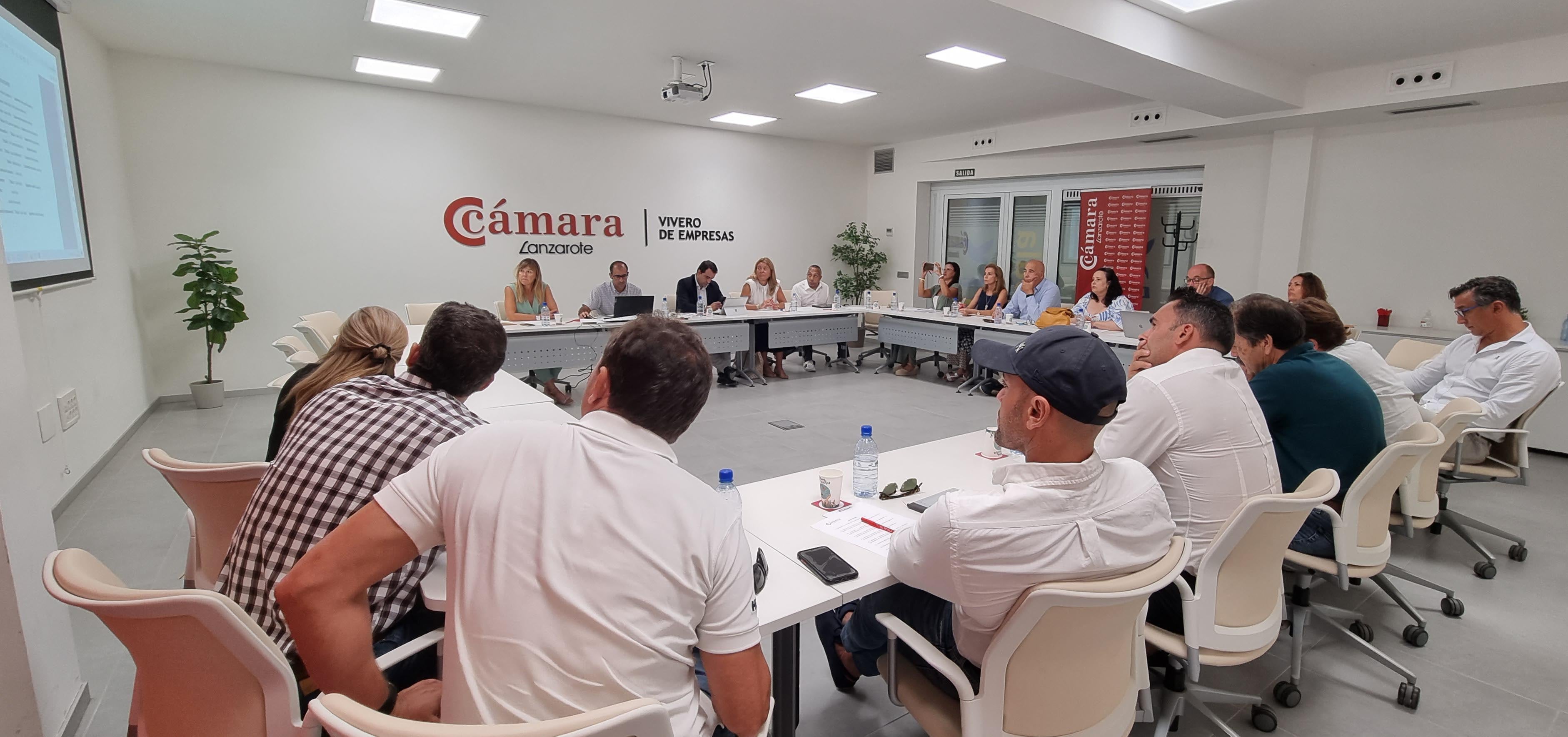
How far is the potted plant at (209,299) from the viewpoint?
569 cm

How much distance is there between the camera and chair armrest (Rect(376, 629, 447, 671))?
1.38m

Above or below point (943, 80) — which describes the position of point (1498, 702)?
below

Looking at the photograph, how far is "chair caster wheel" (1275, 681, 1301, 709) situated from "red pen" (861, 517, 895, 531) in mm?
1492

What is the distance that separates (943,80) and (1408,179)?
408cm

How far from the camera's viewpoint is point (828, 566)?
1651 millimetres

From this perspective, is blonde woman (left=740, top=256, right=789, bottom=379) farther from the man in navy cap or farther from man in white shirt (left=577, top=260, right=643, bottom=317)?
the man in navy cap

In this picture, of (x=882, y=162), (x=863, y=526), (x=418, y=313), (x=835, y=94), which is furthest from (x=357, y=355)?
(x=882, y=162)

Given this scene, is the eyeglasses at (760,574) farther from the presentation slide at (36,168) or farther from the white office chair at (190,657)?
the presentation slide at (36,168)

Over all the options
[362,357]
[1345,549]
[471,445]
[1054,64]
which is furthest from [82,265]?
[1345,549]

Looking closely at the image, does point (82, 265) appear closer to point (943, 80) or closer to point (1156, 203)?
point (943, 80)

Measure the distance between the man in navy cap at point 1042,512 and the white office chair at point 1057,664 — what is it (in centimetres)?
4

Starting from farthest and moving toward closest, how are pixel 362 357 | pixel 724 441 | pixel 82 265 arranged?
pixel 724 441, pixel 82 265, pixel 362 357

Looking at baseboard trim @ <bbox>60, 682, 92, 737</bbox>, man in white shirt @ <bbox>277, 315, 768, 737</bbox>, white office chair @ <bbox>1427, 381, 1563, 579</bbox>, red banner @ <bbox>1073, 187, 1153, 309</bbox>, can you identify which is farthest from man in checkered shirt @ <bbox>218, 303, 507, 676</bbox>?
red banner @ <bbox>1073, 187, 1153, 309</bbox>

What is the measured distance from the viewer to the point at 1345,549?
2270 mm
